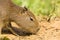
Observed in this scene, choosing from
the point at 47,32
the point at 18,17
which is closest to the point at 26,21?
the point at 18,17

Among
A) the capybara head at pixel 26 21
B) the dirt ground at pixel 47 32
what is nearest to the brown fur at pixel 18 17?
the capybara head at pixel 26 21

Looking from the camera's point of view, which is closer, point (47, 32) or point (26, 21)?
point (26, 21)

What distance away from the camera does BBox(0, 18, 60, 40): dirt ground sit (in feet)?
23.5

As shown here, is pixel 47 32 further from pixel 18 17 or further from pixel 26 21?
pixel 18 17

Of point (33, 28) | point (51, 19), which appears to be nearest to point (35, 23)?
point (33, 28)

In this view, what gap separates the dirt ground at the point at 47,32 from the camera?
23.5 feet

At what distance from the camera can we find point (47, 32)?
25.0ft

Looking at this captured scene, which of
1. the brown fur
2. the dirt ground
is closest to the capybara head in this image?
the brown fur

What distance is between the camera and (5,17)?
725 centimetres

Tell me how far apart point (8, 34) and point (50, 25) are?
1.44 metres

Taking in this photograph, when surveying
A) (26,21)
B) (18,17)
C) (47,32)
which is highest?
(18,17)

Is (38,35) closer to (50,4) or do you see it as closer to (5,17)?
(5,17)

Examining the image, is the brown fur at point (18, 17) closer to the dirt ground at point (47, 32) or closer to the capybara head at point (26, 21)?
the capybara head at point (26, 21)

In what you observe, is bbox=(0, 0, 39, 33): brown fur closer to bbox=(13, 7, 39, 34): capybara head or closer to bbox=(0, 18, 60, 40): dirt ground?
bbox=(13, 7, 39, 34): capybara head
